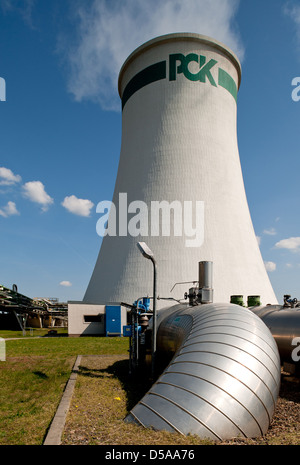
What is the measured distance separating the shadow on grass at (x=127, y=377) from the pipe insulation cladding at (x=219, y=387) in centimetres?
183

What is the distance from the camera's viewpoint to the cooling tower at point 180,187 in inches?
742

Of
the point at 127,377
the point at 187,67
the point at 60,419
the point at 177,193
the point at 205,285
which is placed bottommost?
the point at 127,377

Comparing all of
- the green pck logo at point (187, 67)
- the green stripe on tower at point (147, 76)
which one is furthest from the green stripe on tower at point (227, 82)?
the green stripe on tower at point (147, 76)

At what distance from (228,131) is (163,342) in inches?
704

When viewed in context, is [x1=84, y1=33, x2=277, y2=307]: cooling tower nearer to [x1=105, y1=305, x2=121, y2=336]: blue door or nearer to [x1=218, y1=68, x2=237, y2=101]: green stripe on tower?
[x1=218, y1=68, x2=237, y2=101]: green stripe on tower

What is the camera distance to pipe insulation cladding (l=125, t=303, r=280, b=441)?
358 cm

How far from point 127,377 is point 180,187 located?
1358cm

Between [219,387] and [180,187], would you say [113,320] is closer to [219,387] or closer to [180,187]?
[180,187]

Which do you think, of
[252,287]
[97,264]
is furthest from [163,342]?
[97,264]

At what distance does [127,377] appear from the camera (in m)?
7.88

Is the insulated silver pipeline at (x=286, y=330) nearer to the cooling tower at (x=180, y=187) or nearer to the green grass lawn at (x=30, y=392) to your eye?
the green grass lawn at (x=30, y=392)

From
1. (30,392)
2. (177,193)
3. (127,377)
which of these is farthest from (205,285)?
(177,193)
